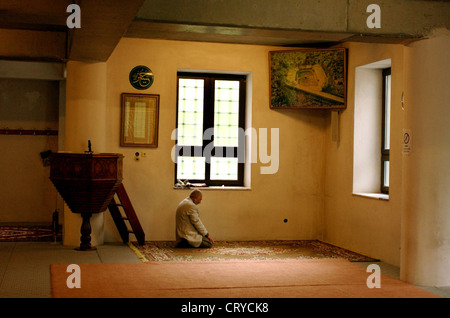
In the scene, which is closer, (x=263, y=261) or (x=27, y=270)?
(x=27, y=270)

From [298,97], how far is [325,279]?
11.9 feet

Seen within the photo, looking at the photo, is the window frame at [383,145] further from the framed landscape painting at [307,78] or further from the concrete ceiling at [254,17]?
the concrete ceiling at [254,17]

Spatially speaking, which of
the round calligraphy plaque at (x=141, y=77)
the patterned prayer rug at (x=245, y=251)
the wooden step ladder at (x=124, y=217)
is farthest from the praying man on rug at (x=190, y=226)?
the round calligraphy plaque at (x=141, y=77)

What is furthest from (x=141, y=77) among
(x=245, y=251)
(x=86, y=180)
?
(x=245, y=251)

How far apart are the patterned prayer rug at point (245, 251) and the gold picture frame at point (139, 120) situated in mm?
1458

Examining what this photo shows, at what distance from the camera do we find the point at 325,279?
6.44m

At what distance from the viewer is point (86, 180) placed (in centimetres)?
771

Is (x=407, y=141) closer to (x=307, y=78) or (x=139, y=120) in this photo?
(x=307, y=78)

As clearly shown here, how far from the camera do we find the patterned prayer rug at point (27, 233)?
8953 mm

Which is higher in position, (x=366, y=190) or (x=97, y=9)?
(x=97, y=9)

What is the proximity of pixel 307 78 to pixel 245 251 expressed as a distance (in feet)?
9.12

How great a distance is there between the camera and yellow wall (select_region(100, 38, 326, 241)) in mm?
8984
